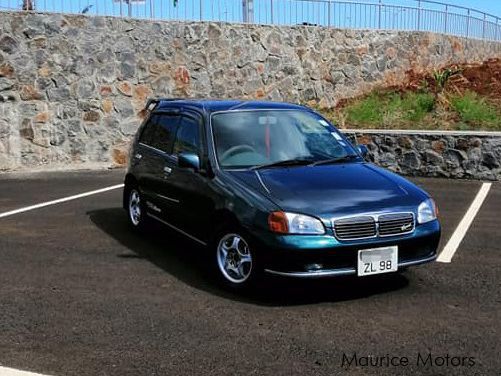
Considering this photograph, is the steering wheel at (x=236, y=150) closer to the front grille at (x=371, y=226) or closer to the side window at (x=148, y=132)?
the front grille at (x=371, y=226)

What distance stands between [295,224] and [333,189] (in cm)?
54

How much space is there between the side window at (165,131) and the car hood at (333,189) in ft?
4.55

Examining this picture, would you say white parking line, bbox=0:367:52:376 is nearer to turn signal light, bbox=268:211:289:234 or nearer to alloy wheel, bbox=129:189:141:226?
turn signal light, bbox=268:211:289:234

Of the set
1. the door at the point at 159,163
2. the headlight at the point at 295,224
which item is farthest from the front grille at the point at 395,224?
the door at the point at 159,163

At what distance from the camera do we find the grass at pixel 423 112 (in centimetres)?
1352

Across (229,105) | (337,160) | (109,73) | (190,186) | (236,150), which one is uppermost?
(109,73)

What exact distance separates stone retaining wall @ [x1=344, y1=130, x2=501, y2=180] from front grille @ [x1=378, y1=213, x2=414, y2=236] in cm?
703

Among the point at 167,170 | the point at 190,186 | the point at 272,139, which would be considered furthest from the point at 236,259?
the point at 167,170

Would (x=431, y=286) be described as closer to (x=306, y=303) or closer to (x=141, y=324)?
(x=306, y=303)

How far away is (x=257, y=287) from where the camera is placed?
198 inches

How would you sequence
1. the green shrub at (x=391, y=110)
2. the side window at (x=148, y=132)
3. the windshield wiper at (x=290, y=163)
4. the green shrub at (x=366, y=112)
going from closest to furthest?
the windshield wiper at (x=290, y=163) → the side window at (x=148, y=132) → the green shrub at (x=391, y=110) → the green shrub at (x=366, y=112)

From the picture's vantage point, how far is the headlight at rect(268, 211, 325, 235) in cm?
471

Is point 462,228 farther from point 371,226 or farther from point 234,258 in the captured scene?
point 234,258

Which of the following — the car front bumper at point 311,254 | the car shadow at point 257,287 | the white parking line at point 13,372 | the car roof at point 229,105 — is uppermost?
the car roof at point 229,105
